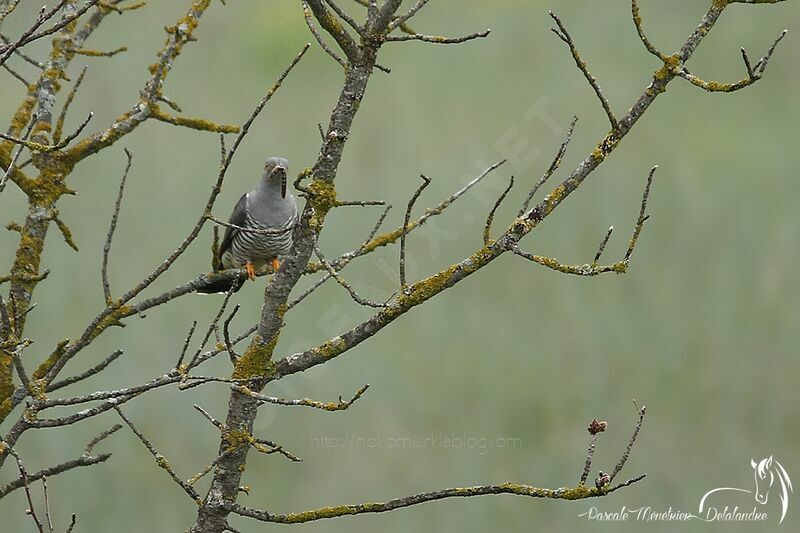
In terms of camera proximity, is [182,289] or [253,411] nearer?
[253,411]

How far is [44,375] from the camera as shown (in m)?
1.81

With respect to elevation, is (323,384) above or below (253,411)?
above

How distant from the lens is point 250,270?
9.98 feet

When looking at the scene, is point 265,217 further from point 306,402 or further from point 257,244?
point 306,402

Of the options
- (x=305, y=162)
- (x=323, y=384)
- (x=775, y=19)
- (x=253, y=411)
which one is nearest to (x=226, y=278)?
(x=253, y=411)

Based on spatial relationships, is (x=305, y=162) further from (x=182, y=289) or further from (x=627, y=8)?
(x=182, y=289)

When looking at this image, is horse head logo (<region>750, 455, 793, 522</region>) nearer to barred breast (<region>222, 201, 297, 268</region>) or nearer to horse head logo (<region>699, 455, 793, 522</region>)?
horse head logo (<region>699, 455, 793, 522</region>)

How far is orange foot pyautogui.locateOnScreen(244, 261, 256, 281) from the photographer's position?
9.80ft

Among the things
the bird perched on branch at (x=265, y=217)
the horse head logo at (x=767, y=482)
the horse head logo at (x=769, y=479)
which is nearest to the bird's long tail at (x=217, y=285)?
the bird perched on branch at (x=265, y=217)

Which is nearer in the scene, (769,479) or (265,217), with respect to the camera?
(265,217)

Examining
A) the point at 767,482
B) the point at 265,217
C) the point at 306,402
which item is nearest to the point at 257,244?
the point at 265,217

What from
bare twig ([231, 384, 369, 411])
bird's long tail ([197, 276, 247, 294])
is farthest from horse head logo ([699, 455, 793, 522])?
bare twig ([231, 384, 369, 411])

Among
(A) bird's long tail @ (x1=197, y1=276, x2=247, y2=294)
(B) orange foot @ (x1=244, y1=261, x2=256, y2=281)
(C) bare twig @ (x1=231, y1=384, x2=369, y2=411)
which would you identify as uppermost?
(B) orange foot @ (x1=244, y1=261, x2=256, y2=281)

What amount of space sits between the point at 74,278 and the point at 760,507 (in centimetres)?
351
